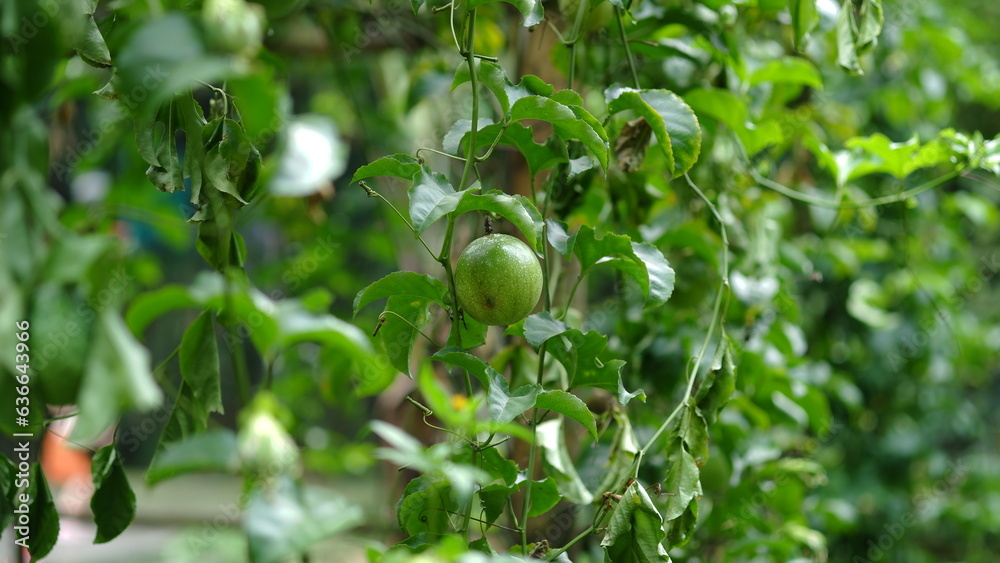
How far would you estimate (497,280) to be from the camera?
2.17 ft

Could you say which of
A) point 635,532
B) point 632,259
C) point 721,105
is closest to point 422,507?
point 635,532

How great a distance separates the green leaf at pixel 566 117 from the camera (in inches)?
25.2

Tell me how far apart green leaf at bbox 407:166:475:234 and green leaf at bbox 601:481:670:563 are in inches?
11.0

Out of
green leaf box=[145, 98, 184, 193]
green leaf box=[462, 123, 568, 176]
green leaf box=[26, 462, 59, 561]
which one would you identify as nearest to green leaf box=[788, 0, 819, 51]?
green leaf box=[462, 123, 568, 176]

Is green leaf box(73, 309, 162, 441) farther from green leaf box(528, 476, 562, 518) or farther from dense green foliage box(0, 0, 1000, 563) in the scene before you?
green leaf box(528, 476, 562, 518)

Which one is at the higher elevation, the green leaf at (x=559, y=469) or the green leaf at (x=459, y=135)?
the green leaf at (x=459, y=135)

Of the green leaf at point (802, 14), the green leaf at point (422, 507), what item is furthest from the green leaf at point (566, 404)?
the green leaf at point (802, 14)

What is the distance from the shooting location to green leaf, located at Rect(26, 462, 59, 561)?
66 cm

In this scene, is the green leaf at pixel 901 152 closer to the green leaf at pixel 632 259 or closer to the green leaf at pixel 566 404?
the green leaf at pixel 632 259

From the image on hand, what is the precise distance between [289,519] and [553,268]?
689 millimetres

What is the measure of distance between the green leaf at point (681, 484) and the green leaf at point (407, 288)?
0.25m

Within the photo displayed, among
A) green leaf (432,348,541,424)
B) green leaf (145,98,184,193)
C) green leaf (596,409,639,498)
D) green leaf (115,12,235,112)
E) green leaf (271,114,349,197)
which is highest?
green leaf (115,12,235,112)

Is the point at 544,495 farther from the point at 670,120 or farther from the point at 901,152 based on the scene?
the point at 901,152

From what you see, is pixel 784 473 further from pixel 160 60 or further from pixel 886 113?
pixel 886 113
